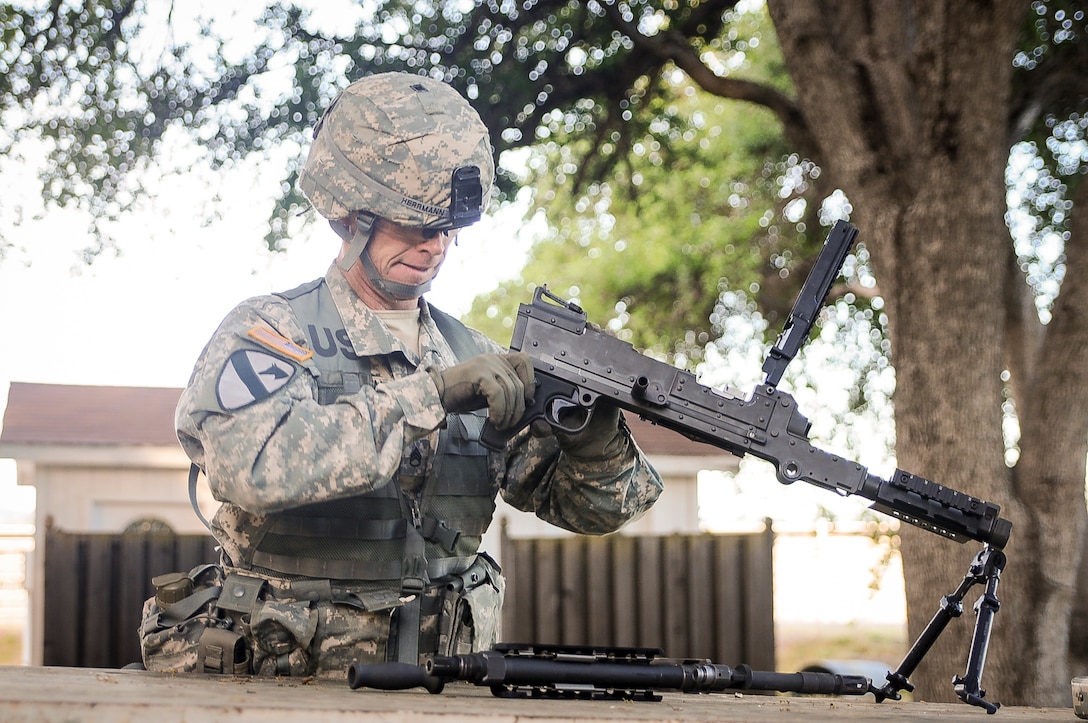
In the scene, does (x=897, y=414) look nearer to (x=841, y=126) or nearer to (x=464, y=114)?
(x=841, y=126)

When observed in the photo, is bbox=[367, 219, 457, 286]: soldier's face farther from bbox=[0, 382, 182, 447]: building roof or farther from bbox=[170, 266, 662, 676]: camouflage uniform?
bbox=[0, 382, 182, 447]: building roof

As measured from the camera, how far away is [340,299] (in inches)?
131

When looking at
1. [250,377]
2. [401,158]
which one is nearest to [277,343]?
[250,377]

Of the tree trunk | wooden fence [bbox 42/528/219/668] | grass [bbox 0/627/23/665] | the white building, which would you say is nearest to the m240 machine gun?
the tree trunk

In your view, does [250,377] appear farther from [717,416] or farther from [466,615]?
[717,416]

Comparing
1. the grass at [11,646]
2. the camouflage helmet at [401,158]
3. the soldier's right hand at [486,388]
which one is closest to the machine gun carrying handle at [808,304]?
the soldier's right hand at [486,388]

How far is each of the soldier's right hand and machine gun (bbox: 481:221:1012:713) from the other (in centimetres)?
11

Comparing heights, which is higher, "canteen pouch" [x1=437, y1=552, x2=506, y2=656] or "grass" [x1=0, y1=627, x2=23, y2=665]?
"canteen pouch" [x1=437, y1=552, x2=506, y2=656]

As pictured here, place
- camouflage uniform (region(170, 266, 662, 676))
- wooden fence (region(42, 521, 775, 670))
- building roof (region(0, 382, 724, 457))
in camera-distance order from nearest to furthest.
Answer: camouflage uniform (region(170, 266, 662, 676)), wooden fence (region(42, 521, 775, 670)), building roof (region(0, 382, 724, 457))

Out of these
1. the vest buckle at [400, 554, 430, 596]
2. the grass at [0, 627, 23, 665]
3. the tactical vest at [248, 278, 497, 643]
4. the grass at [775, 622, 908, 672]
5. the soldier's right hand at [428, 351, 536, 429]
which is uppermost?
the soldier's right hand at [428, 351, 536, 429]

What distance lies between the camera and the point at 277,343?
9.51 feet

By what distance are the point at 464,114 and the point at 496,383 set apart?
1.04 meters

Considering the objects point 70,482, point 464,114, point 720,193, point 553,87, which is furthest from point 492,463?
point 720,193

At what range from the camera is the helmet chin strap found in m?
3.28
